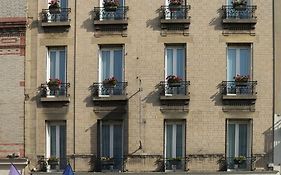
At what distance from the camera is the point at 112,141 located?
26.0 metres

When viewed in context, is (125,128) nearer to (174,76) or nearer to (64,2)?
(174,76)

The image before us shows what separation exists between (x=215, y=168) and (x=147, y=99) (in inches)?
138

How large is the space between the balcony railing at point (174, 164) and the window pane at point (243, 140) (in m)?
2.11

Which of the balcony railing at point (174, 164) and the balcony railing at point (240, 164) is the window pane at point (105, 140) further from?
the balcony railing at point (240, 164)

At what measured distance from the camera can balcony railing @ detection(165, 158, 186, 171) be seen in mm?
25438

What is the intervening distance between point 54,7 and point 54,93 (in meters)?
3.26

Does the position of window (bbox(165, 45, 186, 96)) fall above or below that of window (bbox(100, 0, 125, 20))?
below

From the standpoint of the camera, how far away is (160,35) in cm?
2600

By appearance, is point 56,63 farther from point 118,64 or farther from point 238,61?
point 238,61

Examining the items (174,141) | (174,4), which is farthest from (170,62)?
(174,141)

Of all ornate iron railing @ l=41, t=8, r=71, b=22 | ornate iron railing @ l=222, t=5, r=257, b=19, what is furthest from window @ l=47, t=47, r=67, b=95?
ornate iron railing @ l=222, t=5, r=257, b=19

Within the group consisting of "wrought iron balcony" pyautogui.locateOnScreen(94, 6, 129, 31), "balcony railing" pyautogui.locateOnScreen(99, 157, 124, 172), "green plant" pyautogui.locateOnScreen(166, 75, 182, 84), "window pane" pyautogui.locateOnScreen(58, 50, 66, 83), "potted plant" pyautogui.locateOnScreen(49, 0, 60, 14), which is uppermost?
"potted plant" pyautogui.locateOnScreen(49, 0, 60, 14)

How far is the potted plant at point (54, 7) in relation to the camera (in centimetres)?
2659

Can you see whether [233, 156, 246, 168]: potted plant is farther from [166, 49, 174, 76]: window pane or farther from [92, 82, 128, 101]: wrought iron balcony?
[92, 82, 128, 101]: wrought iron balcony
